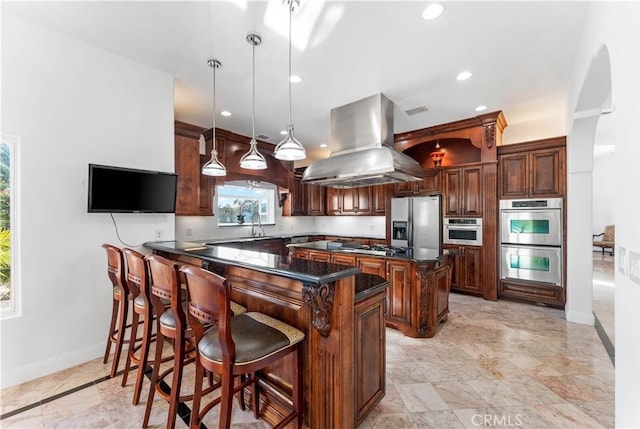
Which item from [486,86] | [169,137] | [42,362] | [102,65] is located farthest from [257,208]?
[486,86]

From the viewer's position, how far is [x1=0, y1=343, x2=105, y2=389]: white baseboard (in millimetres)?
2068

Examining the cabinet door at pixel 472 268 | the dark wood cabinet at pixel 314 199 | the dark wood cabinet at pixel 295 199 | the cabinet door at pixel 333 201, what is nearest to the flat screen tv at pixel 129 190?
the dark wood cabinet at pixel 295 199

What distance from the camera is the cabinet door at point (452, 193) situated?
4.51 meters

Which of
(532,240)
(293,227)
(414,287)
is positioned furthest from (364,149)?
(293,227)

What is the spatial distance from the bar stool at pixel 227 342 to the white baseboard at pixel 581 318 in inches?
147

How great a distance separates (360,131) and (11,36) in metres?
3.39

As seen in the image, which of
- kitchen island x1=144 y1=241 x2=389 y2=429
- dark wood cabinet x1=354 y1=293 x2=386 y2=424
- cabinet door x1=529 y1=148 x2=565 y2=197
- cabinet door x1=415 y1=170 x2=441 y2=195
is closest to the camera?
kitchen island x1=144 y1=241 x2=389 y2=429

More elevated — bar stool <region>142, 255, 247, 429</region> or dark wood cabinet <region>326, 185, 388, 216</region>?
dark wood cabinet <region>326, 185, 388, 216</region>

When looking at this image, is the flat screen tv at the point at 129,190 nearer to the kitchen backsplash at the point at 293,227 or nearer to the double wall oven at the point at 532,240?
the kitchen backsplash at the point at 293,227

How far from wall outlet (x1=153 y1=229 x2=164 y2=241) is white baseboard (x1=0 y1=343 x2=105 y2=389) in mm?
1123

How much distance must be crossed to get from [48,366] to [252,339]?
224 centimetres

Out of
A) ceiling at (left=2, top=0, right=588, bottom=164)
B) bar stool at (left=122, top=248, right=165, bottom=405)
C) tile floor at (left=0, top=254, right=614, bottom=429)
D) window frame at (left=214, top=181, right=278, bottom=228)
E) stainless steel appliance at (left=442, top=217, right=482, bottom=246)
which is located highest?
ceiling at (left=2, top=0, right=588, bottom=164)

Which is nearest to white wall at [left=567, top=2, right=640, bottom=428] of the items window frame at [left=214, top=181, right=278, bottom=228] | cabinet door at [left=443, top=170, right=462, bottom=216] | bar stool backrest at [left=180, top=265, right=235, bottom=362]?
bar stool backrest at [left=180, top=265, right=235, bottom=362]

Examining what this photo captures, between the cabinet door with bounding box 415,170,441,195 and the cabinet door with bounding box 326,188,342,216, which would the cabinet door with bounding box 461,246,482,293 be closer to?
the cabinet door with bounding box 415,170,441,195
